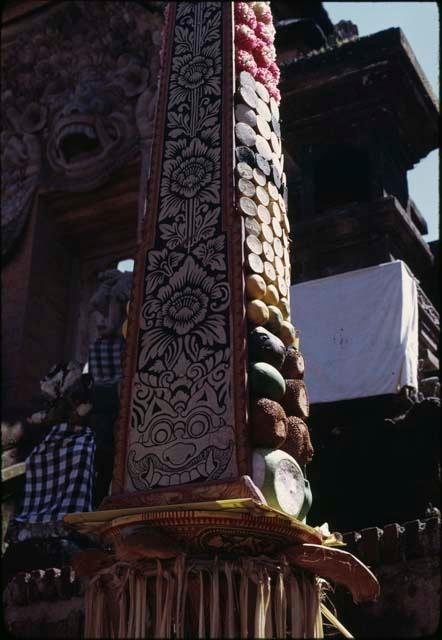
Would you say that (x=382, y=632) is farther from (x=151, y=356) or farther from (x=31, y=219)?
(x=31, y=219)

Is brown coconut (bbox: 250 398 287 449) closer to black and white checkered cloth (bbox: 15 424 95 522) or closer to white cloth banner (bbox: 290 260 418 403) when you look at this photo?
black and white checkered cloth (bbox: 15 424 95 522)

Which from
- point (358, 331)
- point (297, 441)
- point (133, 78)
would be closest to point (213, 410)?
point (297, 441)

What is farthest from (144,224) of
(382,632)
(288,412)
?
(382,632)

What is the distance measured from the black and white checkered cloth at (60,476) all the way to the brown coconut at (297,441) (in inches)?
120

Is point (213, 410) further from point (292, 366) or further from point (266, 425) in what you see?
point (292, 366)

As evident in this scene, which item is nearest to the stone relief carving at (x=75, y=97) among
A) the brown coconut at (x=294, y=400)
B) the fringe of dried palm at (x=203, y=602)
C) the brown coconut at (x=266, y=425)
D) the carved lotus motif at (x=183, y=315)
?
the carved lotus motif at (x=183, y=315)

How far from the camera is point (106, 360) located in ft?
30.0

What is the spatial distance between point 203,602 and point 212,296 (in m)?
1.51

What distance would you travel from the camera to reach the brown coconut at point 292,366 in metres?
4.58

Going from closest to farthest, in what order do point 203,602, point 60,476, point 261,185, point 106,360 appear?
1. point 203,602
2. point 261,185
3. point 60,476
4. point 106,360

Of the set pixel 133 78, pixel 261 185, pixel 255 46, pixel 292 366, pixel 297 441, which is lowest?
pixel 297 441

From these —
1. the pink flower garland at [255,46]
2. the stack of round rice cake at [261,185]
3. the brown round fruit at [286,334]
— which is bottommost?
the brown round fruit at [286,334]

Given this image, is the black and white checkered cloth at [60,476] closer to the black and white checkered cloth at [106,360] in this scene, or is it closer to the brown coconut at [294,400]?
the black and white checkered cloth at [106,360]

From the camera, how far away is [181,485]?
4000 millimetres
